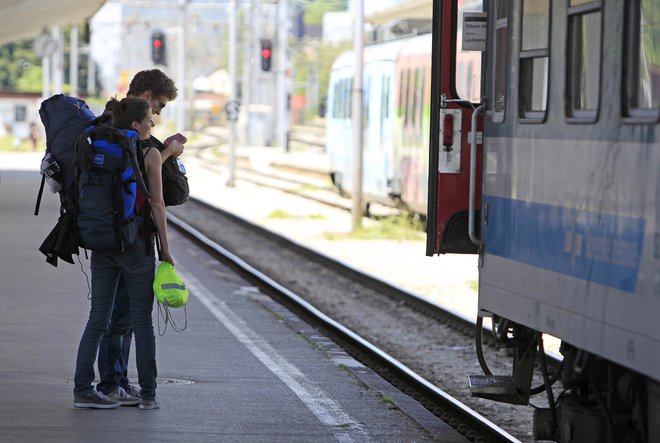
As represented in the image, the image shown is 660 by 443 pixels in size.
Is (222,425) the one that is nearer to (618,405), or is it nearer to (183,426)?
(183,426)

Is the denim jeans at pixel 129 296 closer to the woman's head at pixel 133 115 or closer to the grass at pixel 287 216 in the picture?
the woman's head at pixel 133 115

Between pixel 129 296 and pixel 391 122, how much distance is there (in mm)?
18335

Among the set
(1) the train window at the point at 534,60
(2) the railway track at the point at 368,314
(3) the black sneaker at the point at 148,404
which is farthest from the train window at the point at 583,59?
(3) the black sneaker at the point at 148,404

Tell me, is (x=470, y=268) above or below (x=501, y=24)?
below

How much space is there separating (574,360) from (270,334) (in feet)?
21.3

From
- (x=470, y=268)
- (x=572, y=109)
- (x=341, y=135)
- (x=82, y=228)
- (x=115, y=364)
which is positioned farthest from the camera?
(x=341, y=135)

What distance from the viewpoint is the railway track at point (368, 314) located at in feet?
35.4

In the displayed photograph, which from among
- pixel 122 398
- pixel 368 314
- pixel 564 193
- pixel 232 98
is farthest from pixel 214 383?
pixel 232 98

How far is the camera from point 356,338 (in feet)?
43.6

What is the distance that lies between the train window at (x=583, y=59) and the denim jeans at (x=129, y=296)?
2.88 metres

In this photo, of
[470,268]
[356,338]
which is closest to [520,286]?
[356,338]

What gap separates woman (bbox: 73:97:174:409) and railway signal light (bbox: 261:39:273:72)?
37.1 m

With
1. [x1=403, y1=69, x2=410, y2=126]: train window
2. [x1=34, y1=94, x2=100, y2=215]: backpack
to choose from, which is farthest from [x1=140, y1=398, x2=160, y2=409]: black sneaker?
[x1=403, y1=69, x2=410, y2=126]: train window

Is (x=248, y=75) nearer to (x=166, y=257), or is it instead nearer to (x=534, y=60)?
(x=166, y=257)
